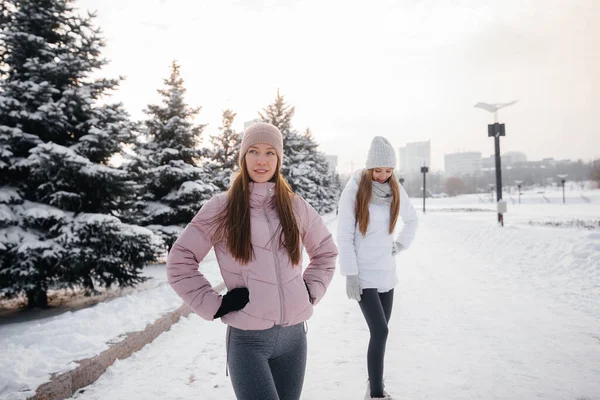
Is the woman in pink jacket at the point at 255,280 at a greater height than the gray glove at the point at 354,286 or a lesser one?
greater

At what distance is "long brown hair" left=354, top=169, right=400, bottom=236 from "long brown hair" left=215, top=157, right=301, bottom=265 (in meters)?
1.30

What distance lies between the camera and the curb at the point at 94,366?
3131mm

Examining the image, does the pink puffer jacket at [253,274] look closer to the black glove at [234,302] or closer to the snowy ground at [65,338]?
the black glove at [234,302]

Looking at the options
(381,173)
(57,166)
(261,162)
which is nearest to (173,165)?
(57,166)

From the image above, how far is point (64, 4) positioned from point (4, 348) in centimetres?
723

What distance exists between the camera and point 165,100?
1402 centimetres

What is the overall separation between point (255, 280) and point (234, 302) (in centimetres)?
15

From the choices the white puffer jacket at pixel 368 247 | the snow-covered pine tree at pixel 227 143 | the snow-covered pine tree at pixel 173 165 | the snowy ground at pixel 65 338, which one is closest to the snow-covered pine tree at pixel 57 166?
the snowy ground at pixel 65 338

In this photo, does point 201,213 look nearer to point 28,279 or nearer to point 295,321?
point 295,321

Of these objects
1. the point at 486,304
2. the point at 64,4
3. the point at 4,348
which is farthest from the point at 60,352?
the point at 64,4

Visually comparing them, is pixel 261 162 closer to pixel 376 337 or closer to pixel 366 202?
pixel 366 202

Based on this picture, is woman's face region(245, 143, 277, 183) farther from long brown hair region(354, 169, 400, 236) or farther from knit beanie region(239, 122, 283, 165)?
long brown hair region(354, 169, 400, 236)

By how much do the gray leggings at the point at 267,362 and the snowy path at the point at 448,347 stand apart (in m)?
1.64

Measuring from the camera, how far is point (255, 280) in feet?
6.05
